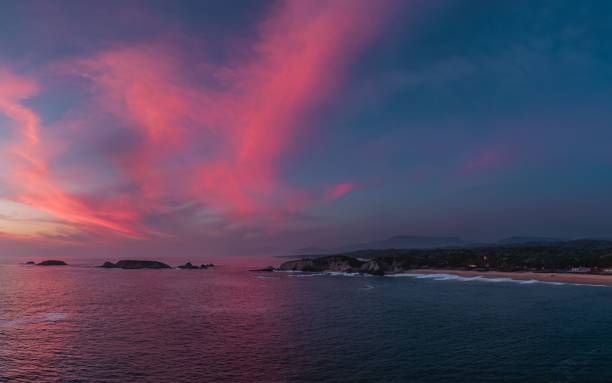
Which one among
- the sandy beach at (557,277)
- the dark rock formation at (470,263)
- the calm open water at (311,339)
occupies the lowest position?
the calm open water at (311,339)

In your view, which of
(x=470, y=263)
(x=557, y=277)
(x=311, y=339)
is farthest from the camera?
(x=470, y=263)

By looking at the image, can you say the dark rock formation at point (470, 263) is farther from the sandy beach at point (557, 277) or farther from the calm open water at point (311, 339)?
the calm open water at point (311, 339)

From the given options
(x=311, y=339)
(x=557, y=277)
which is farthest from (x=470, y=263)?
(x=311, y=339)

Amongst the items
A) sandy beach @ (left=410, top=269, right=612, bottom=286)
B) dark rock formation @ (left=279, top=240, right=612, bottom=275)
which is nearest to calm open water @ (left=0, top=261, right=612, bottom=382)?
sandy beach @ (left=410, top=269, right=612, bottom=286)

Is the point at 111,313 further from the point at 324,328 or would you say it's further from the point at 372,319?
the point at 372,319

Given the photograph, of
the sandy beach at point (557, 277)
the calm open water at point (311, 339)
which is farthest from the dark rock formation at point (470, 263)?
the calm open water at point (311, 339)

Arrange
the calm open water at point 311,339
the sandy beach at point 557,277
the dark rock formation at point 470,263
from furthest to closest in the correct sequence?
1. the dark rock formation at point 470,263
2. the sandy beach at point 557,277
3. the calm open water at point 311,339

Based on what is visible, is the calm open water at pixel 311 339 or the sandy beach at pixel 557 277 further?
the sandy beach at pixel 557 277

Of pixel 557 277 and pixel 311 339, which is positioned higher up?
pixel 557 277

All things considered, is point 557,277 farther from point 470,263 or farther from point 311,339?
point 311,339

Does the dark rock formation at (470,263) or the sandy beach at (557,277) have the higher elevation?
the dark rock formation at (470,263)
